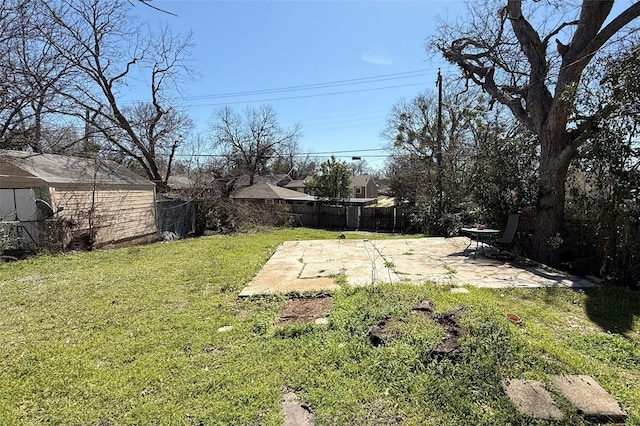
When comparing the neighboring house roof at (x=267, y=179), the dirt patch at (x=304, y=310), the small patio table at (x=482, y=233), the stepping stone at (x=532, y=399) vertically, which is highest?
the neighboring house roof at (x=267, y=179)

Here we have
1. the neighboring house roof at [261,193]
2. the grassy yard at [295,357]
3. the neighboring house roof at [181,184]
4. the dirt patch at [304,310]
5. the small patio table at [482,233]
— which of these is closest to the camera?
the grassy yard at [295,357]

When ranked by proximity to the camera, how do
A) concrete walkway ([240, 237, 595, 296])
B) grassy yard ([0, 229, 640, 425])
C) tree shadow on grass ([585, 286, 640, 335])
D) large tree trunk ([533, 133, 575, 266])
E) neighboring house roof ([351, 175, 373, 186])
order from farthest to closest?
1. neighboring house roof ([351, 175, 373, 186])
2. large tree trunk ([533, 133, 575, 266])
3. concrete walkway ([240, 237, 595, 296])
4. tree shadow on grass ([585, 286, 640, 335])
5. grassy yard ([0, 229, 640, 425])

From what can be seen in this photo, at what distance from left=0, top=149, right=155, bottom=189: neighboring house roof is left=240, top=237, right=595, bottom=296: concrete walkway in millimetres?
6260

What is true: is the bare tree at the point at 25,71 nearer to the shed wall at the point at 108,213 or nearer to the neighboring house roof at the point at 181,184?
the shed wall at the point at 108,213

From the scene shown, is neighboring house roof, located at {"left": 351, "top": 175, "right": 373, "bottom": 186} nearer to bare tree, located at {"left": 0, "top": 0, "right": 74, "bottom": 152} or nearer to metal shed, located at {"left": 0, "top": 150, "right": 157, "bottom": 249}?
metal shed, located at {"left": 0, "top": 150, "right": 157, "bottom": 249}

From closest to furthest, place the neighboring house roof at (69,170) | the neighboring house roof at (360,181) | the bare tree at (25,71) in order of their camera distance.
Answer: the bare tree at (25,71), the neighboring house roof at (69,170), the neighboring house roof at (360,181)

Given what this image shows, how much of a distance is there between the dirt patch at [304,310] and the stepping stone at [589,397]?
78.7 inches

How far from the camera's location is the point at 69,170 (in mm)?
9266

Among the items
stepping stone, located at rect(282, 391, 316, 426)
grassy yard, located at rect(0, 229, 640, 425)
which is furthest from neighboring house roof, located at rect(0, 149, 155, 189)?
stepping stone, located at rect(282, 391, 316, 426)

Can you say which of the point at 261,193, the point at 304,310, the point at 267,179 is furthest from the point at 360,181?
the point at 304,310

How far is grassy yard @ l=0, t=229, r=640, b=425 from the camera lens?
6.47 feet

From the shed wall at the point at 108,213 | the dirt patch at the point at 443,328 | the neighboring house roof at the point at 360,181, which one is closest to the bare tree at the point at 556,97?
the dirt patch at the point at 443,328

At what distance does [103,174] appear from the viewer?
33.3 feet

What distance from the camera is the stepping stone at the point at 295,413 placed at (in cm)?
185
